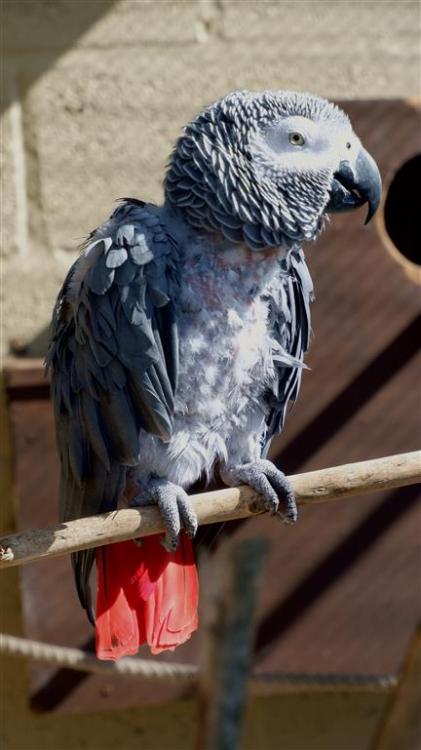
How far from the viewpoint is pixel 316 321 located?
1.47 m

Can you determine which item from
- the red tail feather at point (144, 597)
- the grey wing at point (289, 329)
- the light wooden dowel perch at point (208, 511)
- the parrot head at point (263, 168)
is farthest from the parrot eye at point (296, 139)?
the red tail feather at point (144, 597)

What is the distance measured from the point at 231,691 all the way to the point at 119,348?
1.91ft

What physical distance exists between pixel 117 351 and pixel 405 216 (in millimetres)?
Result: 819

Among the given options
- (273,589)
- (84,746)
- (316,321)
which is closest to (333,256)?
(316,321)

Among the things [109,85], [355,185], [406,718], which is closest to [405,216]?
[109,85]

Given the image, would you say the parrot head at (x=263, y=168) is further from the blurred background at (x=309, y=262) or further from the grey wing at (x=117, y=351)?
the blurred background at (x=309, y=262)

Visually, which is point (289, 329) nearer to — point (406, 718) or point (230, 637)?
point (406, 718)

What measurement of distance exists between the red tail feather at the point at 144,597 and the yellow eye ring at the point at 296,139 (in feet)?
1.45

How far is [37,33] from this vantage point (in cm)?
155

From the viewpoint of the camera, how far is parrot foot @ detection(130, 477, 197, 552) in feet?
3.43

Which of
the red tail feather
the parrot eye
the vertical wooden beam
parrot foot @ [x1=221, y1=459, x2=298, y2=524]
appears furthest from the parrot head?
the vertical wooden beam

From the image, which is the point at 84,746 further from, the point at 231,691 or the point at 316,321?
the point at 231,691

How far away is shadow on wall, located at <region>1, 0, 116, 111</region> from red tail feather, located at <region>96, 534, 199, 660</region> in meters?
0.79

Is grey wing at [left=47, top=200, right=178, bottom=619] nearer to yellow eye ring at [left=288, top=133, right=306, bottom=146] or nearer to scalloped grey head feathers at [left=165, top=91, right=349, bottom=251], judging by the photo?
scalloped grey head feathers at [left=165, top=91, right=349, bottom=251]
